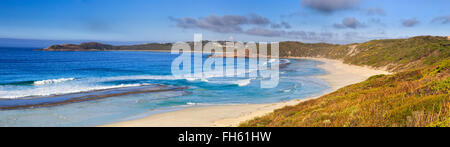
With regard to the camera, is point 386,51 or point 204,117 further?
point 386,51

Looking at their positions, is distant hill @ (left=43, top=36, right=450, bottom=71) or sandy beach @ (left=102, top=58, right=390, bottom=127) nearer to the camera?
sandy beach @ (left=102, top=58, right=390, bottom=127)

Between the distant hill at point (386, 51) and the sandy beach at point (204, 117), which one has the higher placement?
the distant hill at point (386, 51)

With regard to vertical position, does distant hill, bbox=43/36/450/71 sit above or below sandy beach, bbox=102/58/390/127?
above

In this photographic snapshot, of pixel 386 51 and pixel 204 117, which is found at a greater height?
pixel 386 51

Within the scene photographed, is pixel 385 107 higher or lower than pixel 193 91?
higher

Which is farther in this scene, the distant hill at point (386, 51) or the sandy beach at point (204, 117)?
the distant hill at point (386, 51)
